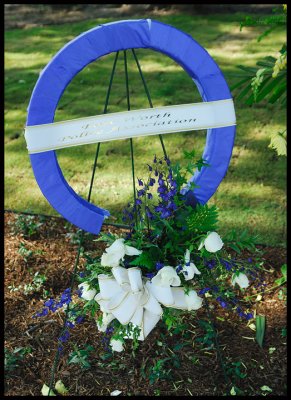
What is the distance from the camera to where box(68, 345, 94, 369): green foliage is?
2609 mm

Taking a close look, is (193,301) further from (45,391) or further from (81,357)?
(45,391)

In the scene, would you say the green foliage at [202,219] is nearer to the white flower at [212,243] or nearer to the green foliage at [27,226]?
the white flower at [212,243]

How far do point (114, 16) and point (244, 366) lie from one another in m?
5.29

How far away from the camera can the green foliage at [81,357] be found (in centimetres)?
261

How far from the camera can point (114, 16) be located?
704 cm

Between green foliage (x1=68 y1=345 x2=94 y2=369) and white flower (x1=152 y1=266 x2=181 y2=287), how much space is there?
24.2 inches

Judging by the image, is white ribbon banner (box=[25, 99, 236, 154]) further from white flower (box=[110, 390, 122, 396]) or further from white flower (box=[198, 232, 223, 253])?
white flower (box=[110, 390, 122, 396])

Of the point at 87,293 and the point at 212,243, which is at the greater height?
the point at 212,243

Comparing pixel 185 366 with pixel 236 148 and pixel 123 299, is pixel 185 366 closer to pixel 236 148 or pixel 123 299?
pixel 123 299

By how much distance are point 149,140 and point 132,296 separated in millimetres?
2245

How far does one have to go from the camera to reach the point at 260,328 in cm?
278

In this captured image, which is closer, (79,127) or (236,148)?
(79,127)

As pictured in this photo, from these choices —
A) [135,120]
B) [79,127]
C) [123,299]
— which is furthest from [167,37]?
[123,299]

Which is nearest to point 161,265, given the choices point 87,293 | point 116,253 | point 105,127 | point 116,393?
point 116,253
